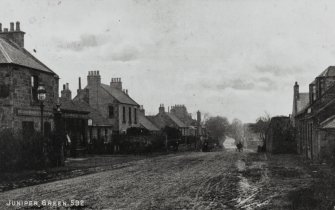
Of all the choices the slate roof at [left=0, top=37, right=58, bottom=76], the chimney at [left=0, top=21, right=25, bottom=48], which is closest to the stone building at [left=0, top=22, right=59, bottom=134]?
the slate roof at [left=0, top=37, right=58, bottom=76]

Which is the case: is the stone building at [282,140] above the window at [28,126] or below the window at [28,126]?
below

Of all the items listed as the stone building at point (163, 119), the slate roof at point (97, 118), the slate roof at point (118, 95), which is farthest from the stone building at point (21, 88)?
the stone building at point (163, 119)

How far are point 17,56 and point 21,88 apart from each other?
2190 mm

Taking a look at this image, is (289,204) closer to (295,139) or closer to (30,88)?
(30,88)

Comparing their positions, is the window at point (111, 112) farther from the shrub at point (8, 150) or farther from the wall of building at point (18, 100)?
the shrub at point (8, 150)

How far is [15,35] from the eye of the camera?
27.8 m

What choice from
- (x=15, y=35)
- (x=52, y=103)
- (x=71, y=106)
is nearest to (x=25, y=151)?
(x=52, y=103)

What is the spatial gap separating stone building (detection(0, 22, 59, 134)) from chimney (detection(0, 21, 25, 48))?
65 cm

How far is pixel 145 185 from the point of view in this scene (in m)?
14.3

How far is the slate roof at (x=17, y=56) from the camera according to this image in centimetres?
2325

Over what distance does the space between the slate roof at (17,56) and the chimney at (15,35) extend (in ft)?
1.71

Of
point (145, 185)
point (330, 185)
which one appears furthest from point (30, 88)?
point (330, 185)

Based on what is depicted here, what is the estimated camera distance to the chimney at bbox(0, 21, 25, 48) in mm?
27719

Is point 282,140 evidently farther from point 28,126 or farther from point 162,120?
point 162,120
